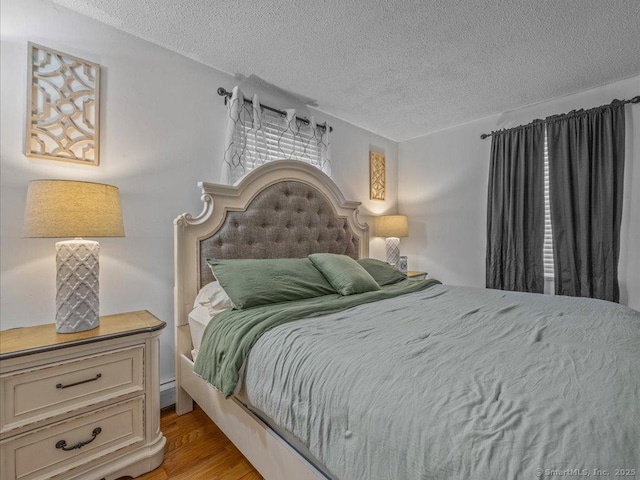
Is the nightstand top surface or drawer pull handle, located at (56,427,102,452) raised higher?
the nightstand top surface

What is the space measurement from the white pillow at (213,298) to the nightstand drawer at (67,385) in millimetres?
395

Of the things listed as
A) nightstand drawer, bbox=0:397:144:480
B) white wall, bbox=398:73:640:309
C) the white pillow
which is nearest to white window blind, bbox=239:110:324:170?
the white pillow

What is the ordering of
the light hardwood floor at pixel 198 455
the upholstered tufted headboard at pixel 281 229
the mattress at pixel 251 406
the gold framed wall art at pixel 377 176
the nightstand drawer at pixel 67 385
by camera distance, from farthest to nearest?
the gold framed wall art at pixel 377 176, the upholstered tufted headboard at pixel 281 229, the light hardwood floor at pixel 198 455, the nightstand drawer at pixel 67 385, the mattress at pixel 251 406

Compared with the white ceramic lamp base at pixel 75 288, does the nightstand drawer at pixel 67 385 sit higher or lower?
lower

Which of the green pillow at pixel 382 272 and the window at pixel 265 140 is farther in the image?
the green pillow at pixel 382 272

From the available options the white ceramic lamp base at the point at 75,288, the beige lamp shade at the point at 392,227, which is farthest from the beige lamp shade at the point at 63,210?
the beige lamp shade at the point at 392,227

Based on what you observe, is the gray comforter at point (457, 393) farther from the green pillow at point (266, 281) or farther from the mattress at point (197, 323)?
the mattress at point (197, 323)

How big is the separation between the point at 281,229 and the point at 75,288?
1.27 metres

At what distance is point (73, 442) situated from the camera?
4.13 feet

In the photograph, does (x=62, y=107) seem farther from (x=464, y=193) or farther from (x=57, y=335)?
(x=464, y=193)

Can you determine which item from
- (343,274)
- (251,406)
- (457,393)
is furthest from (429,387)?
(343,274)

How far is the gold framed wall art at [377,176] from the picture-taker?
136 inches

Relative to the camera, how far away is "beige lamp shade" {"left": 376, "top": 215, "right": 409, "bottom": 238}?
3316 mm

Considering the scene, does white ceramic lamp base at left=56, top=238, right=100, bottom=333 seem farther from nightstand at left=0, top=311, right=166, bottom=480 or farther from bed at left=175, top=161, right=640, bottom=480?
bed at left=175, top=161, right=640, bottom=480
